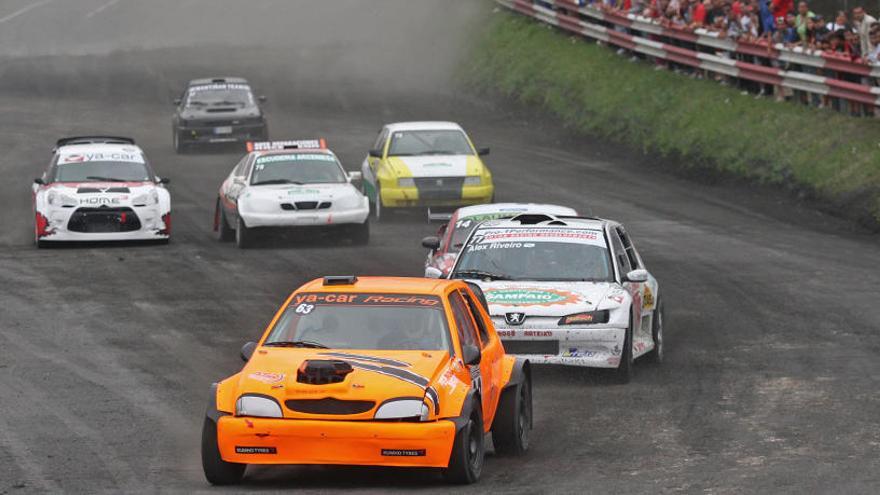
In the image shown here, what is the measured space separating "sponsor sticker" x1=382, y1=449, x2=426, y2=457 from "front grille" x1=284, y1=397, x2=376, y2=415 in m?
0.29

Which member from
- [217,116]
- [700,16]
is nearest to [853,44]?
[700,16]

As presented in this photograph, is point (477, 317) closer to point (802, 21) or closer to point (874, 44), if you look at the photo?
point (874, 44)

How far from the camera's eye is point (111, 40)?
190 ft

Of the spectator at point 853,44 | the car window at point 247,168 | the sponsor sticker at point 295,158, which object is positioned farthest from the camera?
the spectator at point 853,44

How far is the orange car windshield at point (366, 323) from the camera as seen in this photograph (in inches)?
450

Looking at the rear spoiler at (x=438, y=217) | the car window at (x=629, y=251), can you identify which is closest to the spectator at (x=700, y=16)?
the rear spoiler at (x=438, y=217)

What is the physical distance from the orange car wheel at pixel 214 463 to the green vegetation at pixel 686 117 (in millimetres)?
16192

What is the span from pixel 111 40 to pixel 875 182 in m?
36.8

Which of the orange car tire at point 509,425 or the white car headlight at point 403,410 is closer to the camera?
the white car headlight at point 403,410

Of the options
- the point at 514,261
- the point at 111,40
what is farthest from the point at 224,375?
the point at 111,40

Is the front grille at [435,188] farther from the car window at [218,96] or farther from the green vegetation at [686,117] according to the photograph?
the car window at [218,96]

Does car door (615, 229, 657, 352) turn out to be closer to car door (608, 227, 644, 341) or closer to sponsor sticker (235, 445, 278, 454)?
car door (608, 227, 644, 341)

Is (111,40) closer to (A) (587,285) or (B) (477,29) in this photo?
(B) (477,29)

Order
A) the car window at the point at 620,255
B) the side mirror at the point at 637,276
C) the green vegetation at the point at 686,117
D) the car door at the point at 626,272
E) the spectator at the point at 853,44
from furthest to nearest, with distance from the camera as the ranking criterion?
1. the green vegetation at the point at 686,117
2. the spectator at the point at 853,44
3. the car window at the point at 620,255
4. the car door at the point at 626,272
5. the side mirror at the point at 637,276
